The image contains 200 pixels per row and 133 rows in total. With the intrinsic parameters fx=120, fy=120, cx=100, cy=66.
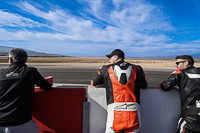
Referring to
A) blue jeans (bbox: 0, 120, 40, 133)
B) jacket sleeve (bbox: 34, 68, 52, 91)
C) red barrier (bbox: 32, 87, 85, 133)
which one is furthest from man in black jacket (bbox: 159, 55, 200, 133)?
blue jeans (bbox: 0, 120, 40, 133)

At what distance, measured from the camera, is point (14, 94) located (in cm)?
160

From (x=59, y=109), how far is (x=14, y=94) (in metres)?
0.87

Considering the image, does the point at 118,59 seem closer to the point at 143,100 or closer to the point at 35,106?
the point at 143,100

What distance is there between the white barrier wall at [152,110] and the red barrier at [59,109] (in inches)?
9.1

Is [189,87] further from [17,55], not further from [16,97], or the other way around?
[17,55]

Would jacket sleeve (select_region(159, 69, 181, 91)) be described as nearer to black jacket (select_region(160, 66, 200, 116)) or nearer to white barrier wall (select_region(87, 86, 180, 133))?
black jacket (select_region(160, 66, 200, 116))

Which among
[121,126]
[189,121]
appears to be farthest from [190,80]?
[121,126]

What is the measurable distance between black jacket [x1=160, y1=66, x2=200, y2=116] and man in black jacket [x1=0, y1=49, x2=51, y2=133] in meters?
2.27

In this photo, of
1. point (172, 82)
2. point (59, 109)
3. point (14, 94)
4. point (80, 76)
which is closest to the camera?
point (14, 94)

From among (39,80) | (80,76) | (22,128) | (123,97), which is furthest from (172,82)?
(80,76)

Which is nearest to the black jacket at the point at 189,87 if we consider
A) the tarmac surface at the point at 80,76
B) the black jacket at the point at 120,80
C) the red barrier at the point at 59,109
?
the black jacket at the point at 120,80

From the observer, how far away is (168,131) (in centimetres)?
238

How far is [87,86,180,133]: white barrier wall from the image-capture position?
224 cm

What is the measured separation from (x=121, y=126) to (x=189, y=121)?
45.8 inches
